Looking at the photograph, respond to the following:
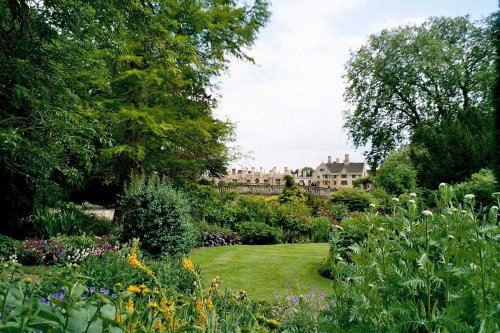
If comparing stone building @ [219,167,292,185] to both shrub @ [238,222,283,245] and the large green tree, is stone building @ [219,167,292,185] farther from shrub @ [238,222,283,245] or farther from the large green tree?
shrub @ [238,222,283,245]

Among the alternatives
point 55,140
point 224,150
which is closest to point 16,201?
point 55,140

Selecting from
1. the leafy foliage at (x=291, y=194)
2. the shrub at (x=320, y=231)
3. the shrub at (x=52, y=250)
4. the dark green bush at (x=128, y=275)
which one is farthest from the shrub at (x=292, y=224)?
the dark green bush at (x=128, y=275)

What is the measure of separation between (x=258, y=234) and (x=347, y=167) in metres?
63.3

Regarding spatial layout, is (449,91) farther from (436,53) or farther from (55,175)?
(55,175)

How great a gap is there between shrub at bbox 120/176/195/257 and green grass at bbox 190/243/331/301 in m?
0.81

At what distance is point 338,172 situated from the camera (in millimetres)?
77188

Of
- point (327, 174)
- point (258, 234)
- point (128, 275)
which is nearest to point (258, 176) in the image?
point (327, 174)

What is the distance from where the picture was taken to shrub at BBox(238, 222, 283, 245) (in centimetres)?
1609

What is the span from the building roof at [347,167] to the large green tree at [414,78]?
47.3m

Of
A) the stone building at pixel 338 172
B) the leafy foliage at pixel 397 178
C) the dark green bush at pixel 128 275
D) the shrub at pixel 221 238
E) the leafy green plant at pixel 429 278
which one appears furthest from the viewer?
the stone building at pixel 338 172

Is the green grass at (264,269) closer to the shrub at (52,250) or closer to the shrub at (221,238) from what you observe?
the shrub at (221,238)

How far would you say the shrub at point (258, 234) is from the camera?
16094mm

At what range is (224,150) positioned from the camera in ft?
49.5

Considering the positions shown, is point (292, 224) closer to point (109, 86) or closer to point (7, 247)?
point (109, 86)
